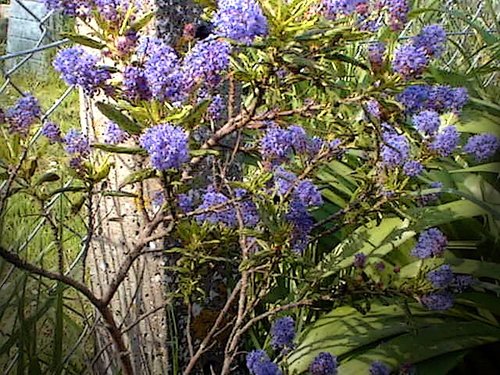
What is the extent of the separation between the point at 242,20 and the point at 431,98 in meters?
0.51

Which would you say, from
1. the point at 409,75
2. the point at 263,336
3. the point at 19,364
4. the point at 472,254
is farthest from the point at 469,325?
the point at 19,364

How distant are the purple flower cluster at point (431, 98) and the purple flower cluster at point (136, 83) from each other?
1.46 feet

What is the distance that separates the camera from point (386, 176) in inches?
63.9

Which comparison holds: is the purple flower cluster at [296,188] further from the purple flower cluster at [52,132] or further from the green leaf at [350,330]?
the green leaf at [350,330]

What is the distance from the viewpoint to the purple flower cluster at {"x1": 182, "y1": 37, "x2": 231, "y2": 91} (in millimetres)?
1285

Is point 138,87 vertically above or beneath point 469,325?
above

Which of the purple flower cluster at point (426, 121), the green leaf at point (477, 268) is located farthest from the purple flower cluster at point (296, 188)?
the green leaf at point (477, 268)

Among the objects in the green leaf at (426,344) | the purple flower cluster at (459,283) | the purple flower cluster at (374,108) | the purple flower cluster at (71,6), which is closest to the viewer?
the purple flower cluster at (71,6)

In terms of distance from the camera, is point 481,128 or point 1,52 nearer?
point 481,128

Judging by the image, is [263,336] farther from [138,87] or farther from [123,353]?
[138,87]

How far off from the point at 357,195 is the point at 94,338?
0.71 m

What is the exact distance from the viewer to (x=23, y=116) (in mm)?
1389

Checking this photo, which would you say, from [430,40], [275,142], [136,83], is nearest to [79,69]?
[136,83]

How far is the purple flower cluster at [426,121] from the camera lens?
155cm
